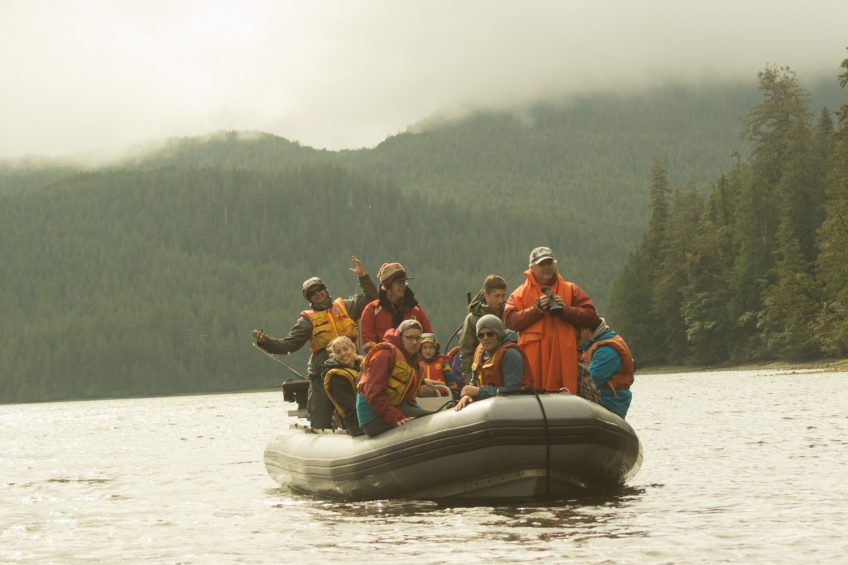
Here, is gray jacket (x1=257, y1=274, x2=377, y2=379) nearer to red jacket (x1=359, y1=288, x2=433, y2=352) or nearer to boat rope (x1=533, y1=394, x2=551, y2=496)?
red jacket (x1=359, y1=288, x2=433, y2=352)

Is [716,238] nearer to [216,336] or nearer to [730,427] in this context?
[730,427]

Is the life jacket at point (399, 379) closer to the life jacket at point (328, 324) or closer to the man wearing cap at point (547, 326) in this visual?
the man wearing cap at point (547, 326)

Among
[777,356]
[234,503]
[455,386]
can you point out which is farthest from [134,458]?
[777,356]

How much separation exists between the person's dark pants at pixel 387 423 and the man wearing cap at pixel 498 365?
2.95 feet

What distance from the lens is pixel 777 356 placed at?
82.8m

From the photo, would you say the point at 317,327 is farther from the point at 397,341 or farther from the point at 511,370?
the point at 511,370

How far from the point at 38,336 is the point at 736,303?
120m

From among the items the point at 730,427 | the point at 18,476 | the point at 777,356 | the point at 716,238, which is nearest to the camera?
the point at 18,476

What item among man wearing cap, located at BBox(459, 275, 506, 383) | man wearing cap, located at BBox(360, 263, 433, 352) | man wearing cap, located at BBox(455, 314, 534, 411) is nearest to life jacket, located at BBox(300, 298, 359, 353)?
man wearing cap, located at BBox(360, 263, 433, 352)

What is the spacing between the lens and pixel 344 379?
16.0m

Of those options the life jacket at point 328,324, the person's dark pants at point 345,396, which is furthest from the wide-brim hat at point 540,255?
the life jacket at point 328,324

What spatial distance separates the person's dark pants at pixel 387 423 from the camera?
49.8ft

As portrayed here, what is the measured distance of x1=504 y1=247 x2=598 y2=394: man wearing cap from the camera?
14711 millimetres

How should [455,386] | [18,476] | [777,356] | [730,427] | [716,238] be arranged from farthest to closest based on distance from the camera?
[716,238] < [777,356] < [730,427] < [18,476] < [455,386]
